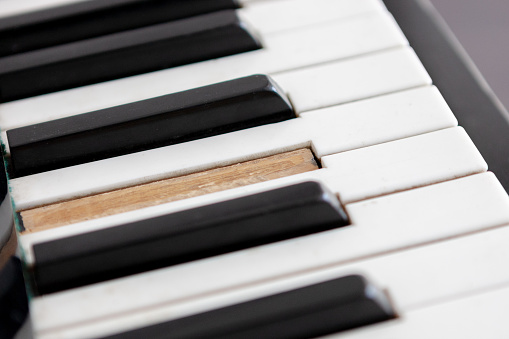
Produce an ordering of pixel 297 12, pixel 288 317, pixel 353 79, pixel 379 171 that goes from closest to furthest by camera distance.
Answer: pixel 288 317, pixel 379 171, pixel 353 79, pixel 297 12

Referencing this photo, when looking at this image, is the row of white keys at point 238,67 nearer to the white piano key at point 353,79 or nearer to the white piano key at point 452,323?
the white piano key at point 353,79

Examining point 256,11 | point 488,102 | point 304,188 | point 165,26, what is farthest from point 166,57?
point 488,102

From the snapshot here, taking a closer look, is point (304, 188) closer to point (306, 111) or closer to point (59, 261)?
point (306, 111)

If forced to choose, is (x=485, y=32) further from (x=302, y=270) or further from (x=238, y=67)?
(x=302, y=270)

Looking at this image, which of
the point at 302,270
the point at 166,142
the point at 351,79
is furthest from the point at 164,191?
the point at 351,79

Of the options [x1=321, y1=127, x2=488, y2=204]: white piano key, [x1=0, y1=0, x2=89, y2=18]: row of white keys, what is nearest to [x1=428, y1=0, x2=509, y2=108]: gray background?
[x1=321, y1=127, x2=488, y2=204]: white piano key

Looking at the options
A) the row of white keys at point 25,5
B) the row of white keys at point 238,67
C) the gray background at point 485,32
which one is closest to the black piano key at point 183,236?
the row of white keys at point 238,67
